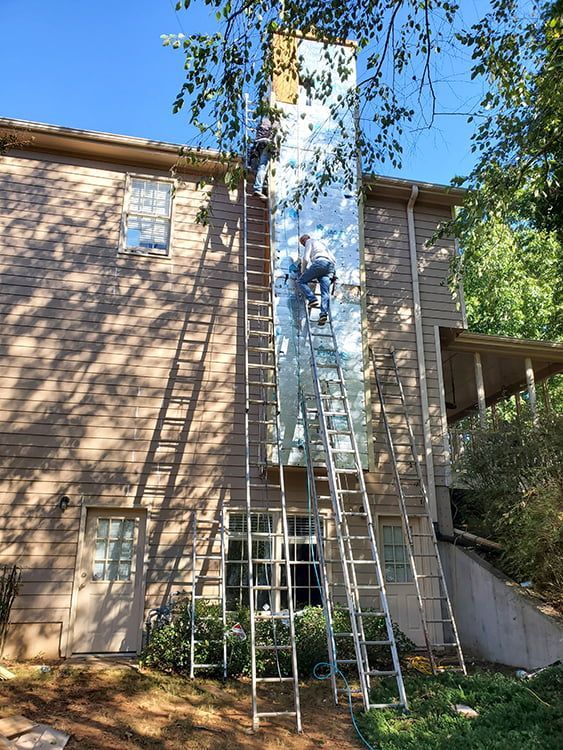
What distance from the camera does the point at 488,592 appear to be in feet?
27.0

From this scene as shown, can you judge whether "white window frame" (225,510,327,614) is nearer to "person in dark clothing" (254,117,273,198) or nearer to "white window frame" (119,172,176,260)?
"white window frame" (119,172,176,260)

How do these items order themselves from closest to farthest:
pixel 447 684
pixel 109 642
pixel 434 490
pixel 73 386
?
pixel 447 684 → pixel 109 642 → pixel 73 386 → pixel 434 490

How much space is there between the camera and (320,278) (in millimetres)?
8797

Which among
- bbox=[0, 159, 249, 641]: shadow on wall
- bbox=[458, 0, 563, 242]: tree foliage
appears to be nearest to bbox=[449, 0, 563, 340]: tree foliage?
bbox=[458, 0, 563, 242]: tree foliage

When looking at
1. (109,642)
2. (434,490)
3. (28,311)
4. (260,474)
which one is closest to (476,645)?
(434,490)

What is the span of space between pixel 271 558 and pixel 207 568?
920mm

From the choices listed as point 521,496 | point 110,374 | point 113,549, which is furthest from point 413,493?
point 110,374

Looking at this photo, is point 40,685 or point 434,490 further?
point 434,490

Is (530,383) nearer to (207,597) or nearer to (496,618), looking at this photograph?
(496,618)

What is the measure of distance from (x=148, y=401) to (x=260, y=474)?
2.02 m

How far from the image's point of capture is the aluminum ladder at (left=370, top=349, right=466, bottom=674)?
8.84 m

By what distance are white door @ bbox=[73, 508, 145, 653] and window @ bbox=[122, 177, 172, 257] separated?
Result: 4.22 metres

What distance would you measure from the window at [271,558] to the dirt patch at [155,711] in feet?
5.57

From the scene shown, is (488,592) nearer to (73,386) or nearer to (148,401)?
(148,401)
